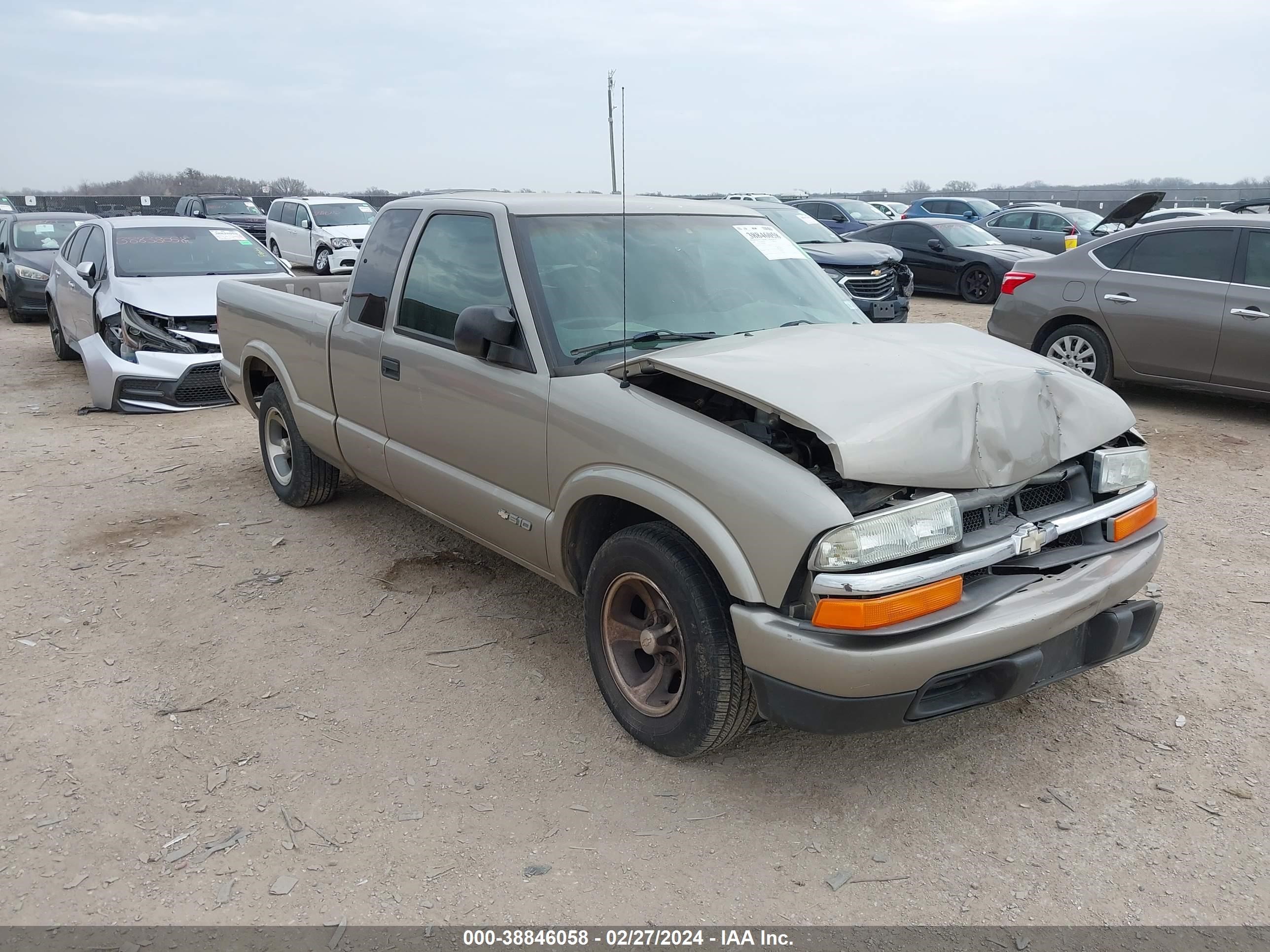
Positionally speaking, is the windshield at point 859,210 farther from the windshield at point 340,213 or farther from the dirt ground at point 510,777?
the dirt ground at point 510,777

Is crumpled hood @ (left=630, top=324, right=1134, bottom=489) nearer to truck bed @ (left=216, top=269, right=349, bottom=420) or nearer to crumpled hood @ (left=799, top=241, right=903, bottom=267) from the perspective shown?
truck bed @ (left=216, top=269, right=349, bottom=420)

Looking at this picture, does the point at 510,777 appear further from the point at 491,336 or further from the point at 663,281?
the point at 663,281

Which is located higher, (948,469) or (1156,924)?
(948,469)

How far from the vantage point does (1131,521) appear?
326cm

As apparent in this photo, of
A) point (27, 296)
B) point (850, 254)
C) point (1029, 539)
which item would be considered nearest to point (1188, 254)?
point (850, 254)

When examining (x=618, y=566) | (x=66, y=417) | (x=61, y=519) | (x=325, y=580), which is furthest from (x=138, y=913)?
(x=66, y=417)

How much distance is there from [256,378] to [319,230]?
1476 cm

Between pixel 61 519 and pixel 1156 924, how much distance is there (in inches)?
238

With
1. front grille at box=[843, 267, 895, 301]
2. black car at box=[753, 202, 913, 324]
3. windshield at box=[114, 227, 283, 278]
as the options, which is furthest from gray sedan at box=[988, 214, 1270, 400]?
windshield at box=[114, 227, 283, 278]

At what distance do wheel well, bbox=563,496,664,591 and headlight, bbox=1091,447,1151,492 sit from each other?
5.06 ft

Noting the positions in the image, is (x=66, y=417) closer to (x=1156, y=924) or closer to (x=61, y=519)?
(x=61, y=519)

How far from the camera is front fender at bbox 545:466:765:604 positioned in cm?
276

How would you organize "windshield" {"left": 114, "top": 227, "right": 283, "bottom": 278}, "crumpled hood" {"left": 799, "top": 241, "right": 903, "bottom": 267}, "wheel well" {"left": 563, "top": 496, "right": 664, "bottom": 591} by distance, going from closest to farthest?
1. "wheel well" {"left": 563, "top": 496, "right": 664, "bottom": 591}
2. "windshield" {"left": 114, "top": 227, "right": 283, "bottom": 278}
3. "crumpled hood" {"left": 799, "top": 241, "right": 903, "bottom": 267}

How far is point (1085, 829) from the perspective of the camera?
2896 millimetres
